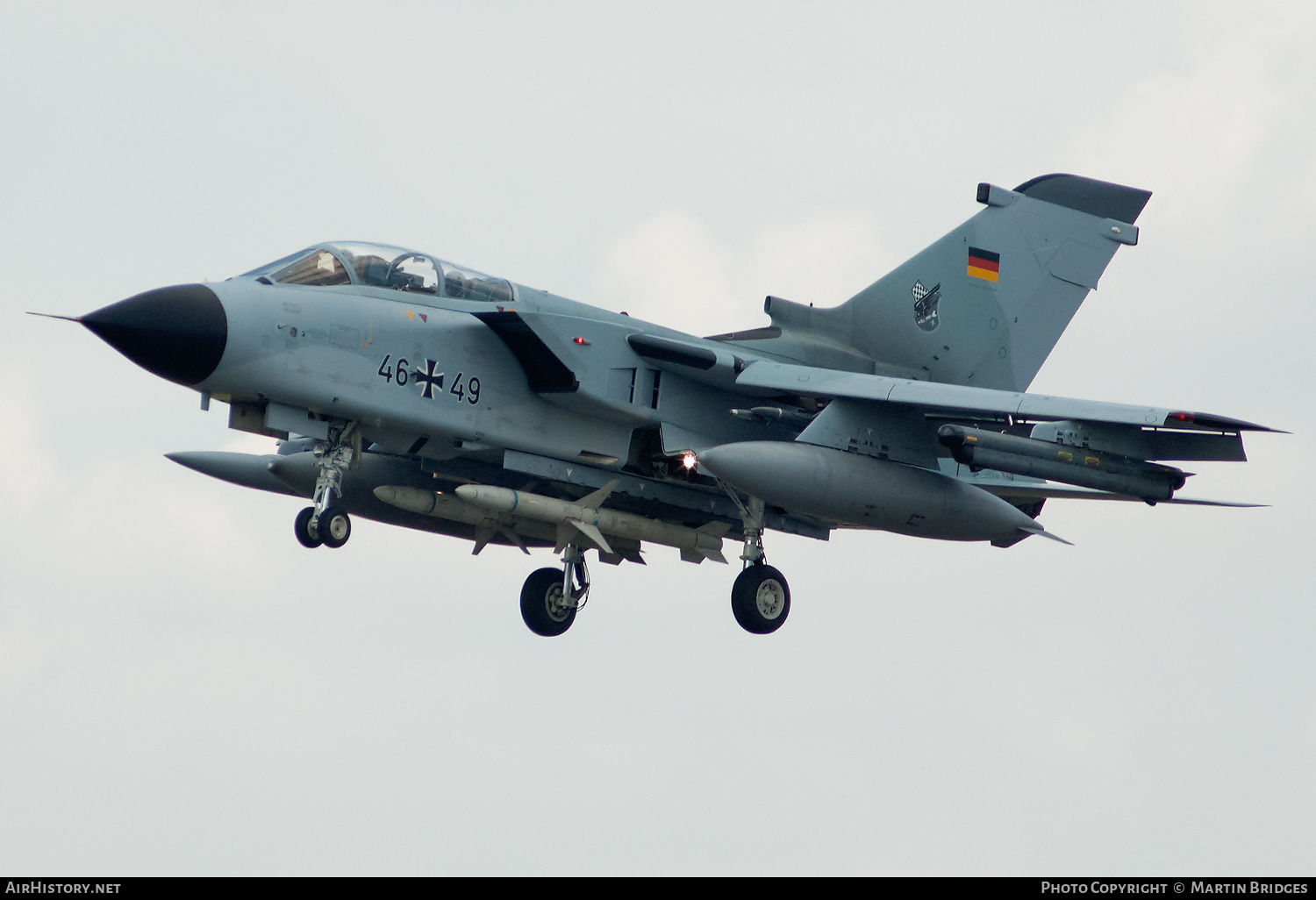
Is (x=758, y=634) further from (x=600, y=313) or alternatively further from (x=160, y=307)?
(x=160, y=307)

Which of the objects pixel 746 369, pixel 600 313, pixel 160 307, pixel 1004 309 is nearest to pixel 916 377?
pixel 1004 309

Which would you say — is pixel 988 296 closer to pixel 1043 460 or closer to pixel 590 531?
pixel 1043 460

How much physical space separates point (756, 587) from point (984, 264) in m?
5.20

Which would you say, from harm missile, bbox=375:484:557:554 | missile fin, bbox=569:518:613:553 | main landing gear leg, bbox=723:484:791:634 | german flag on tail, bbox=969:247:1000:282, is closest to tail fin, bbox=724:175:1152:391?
german flag on tail, bbox=969:247:1000:282

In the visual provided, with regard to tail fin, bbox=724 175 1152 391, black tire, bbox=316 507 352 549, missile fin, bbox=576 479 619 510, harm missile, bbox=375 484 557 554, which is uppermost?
tail fin, bbox=724 175 1152 391

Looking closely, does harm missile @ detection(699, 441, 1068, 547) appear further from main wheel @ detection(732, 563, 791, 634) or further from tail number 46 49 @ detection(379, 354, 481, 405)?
tail number 46 49 @ detection(379, 354, 481, 405)

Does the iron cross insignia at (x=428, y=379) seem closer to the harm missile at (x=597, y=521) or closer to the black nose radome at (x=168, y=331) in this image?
the harm missile at (x=597, y=521)

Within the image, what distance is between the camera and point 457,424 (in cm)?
1523

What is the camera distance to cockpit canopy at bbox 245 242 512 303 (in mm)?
14875

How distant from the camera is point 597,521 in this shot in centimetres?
1620

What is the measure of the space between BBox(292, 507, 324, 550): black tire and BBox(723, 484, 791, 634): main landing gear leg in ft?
13.9

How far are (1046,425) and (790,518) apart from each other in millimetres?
3247

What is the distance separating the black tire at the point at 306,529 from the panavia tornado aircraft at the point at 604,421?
0.03m

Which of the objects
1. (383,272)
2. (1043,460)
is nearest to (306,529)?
(383,272)
